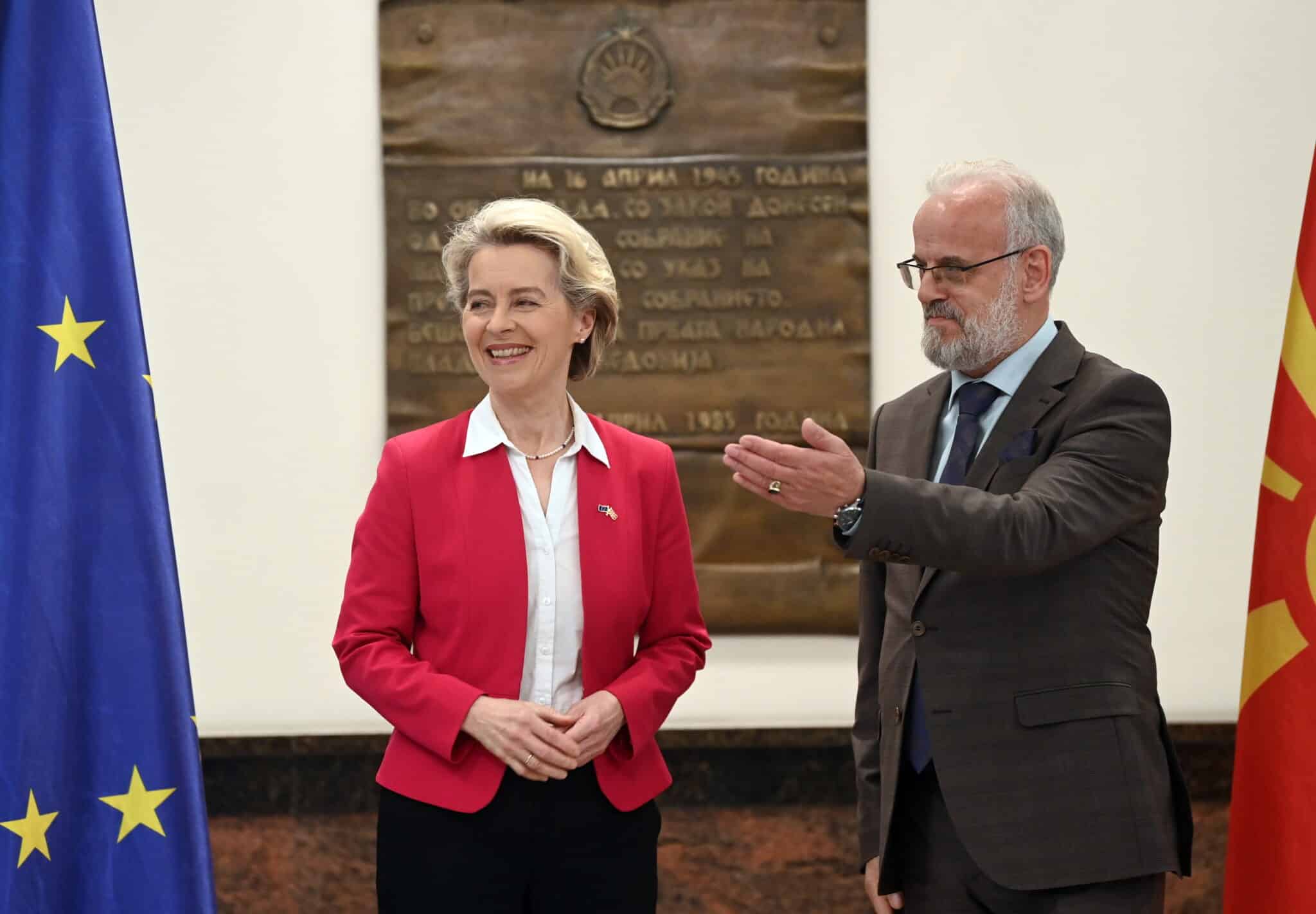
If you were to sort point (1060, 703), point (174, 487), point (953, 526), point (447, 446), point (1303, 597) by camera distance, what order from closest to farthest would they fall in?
point (953, 526), point (1060, 703), point (447, 446), point (1303, 597), point (174, 487)

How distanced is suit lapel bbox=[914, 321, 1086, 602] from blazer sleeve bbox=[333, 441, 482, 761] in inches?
29.8

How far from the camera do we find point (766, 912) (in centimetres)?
350

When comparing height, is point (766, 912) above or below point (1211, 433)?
below

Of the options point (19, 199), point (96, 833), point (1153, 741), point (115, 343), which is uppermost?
point (19, 199)

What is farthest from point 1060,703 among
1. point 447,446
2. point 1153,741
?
point 447,446

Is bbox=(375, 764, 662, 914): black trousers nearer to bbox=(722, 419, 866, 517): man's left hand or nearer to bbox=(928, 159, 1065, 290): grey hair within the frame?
bbox=(722, 419, 866, 517): man's left hand

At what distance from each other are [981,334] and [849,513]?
439 millimetres

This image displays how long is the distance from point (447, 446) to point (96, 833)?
0.94 meters

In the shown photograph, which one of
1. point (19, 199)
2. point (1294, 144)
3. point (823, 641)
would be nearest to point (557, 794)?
point (19, 199)

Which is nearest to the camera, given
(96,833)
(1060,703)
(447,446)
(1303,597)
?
(1060,703)

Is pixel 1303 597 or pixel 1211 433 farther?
pixel 1211 433

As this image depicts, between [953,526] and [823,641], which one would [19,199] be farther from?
[823,641]

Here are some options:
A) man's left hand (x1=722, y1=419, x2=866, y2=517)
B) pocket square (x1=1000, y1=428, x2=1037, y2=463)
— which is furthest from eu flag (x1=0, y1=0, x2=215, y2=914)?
pocket square (x1=1000, y1=428, x2=1037, y2=463)

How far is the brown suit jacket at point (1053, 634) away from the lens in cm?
181
